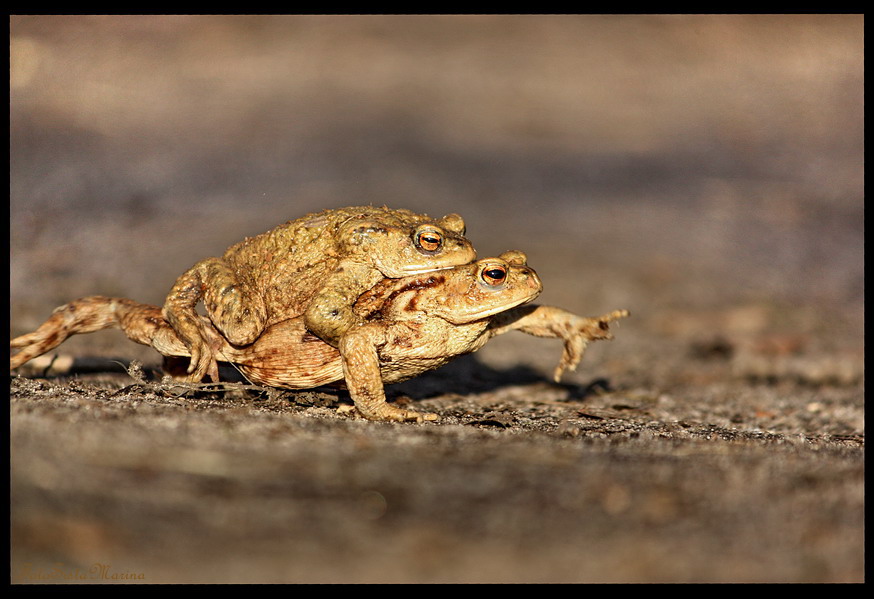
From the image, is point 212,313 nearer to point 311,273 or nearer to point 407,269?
point 311,273

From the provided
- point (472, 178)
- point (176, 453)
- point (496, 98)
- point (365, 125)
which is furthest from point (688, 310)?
point (496, 98)

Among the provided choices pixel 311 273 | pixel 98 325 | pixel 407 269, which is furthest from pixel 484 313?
pixel 98 325

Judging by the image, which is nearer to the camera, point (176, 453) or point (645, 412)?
point (176, 453)

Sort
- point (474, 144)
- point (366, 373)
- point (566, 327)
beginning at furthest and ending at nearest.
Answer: point (474, 144) < point (566, 327) < point (366, 373)

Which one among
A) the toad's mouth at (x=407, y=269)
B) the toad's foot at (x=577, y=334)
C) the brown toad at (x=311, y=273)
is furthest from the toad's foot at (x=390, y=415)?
the toad's foot at (x=577, y=334)

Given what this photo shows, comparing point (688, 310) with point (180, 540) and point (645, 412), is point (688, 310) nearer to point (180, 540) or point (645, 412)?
point (645, 412)

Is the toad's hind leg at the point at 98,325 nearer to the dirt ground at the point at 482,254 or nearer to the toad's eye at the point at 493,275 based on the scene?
the dirt ground at the point at 482,254

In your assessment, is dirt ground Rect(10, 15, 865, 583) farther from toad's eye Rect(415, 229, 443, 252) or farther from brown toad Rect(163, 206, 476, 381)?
toad's eye Rect(415, 229, 443, 252)
